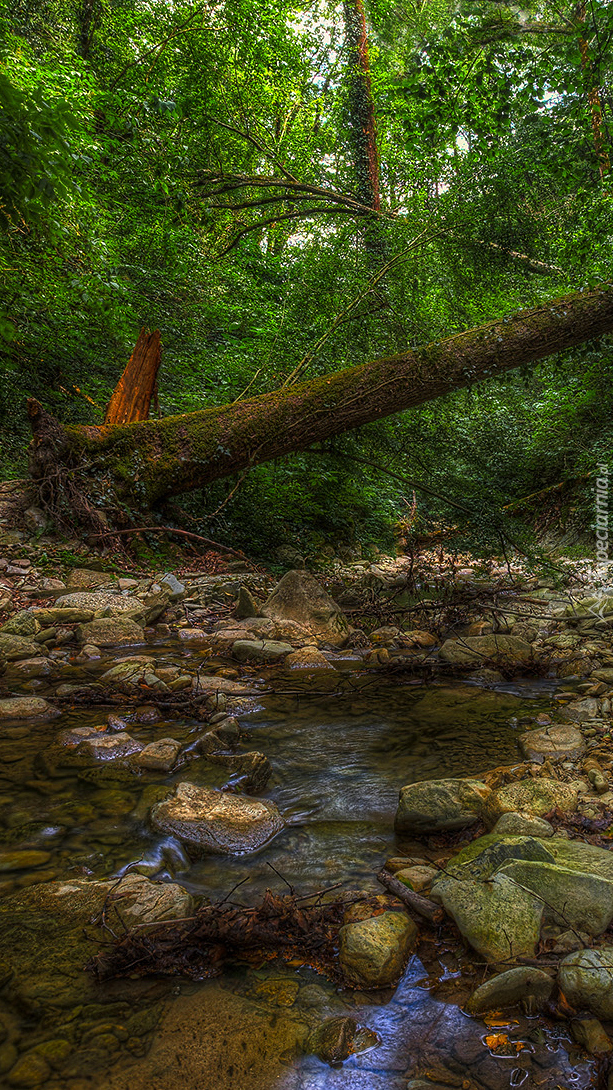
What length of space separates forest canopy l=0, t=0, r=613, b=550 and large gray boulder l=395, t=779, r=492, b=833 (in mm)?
4473

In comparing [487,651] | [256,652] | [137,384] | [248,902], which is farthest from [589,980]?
[137,384]

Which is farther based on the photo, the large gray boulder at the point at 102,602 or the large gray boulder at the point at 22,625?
the large gray boulder at the point at 102,602

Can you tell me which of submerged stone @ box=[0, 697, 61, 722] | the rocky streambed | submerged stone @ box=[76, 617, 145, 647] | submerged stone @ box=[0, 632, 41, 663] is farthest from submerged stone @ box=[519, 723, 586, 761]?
submerged stone @ box=[0, 632, 41, 663]

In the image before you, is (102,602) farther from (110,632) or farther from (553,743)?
(553,743)

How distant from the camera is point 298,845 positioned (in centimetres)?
237

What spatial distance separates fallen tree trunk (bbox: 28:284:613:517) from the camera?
6.64 metres

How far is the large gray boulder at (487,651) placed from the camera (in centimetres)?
462

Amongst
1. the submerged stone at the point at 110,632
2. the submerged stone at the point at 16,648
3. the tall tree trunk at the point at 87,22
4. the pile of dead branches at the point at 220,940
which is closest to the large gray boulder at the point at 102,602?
the submerged stone at the point at 110,632

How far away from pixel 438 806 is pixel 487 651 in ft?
8.28

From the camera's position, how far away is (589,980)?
1463 mm

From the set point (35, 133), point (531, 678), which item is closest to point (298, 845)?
point (531, 678)

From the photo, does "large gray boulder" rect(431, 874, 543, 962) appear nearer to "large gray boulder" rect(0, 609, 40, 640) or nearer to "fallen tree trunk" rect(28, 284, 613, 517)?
"large gray boulder" rect(0, 609, 40, 640)

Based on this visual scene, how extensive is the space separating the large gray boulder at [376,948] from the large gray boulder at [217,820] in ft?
2.18

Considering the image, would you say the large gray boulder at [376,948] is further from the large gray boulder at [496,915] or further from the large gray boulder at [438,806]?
the large gray boulder at [438,806]
